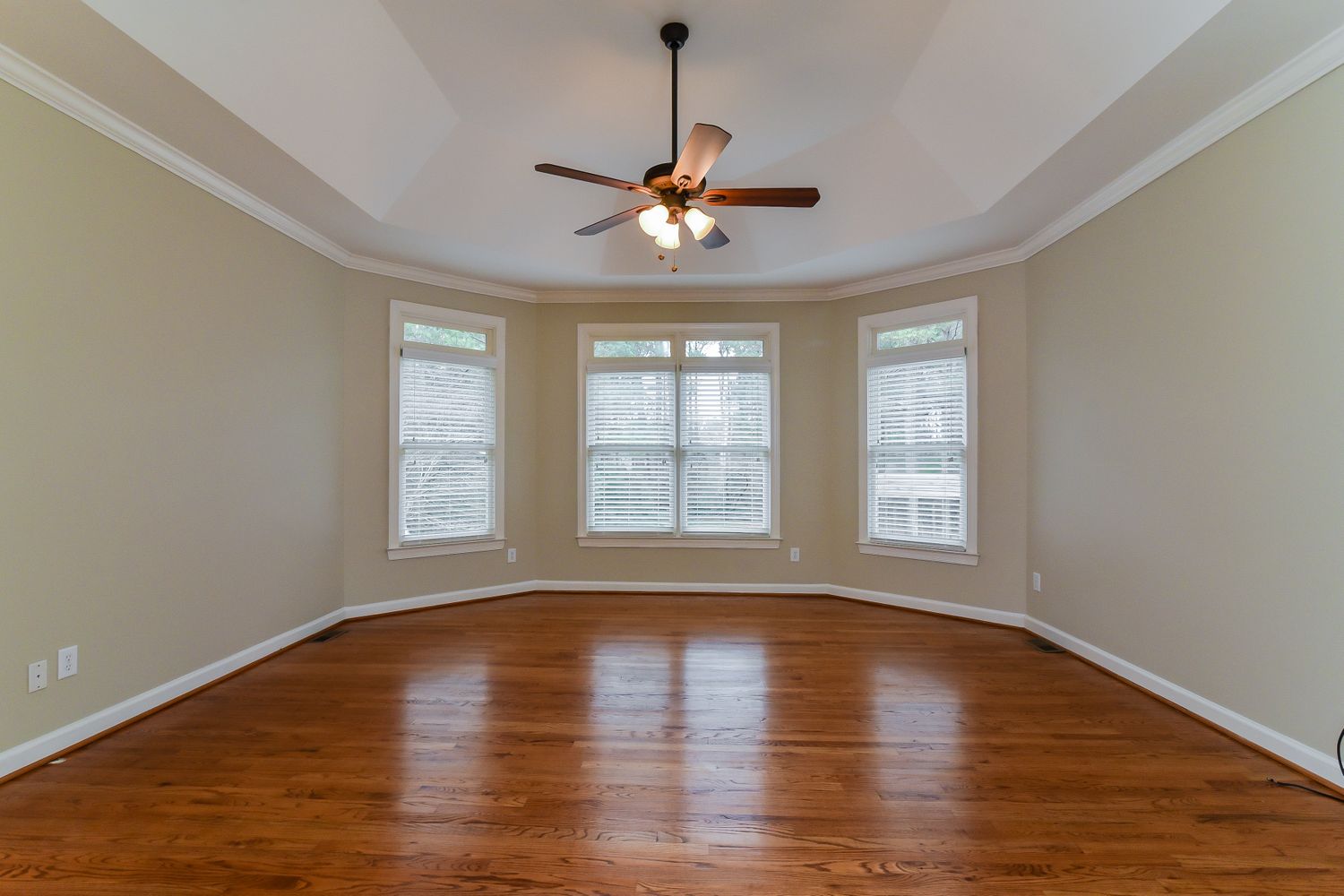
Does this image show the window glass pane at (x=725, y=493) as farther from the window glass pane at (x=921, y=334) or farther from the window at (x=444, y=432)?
the window at (x=444, y=432)

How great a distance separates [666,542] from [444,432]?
2137 mm

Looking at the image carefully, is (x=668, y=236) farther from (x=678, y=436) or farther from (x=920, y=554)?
(x=920, y=554)

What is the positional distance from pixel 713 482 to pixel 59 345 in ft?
13.8

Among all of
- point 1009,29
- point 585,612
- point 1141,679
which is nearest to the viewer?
point 1009,29

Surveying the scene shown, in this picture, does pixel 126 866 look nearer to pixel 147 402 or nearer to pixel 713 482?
pixel 147 402

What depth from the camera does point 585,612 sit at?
15.7ft

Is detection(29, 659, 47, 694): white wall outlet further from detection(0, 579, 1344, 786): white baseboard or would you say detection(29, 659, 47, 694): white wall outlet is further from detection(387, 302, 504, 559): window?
detection(387, 302, 504, 559): window

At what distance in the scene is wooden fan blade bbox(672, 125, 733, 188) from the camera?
241cm

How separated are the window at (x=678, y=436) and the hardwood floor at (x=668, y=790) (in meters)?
1.90

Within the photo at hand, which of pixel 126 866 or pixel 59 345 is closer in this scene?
pixel 126 866

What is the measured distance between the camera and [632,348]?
18.1ft


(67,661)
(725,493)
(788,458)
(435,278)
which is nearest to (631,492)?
(725,493)

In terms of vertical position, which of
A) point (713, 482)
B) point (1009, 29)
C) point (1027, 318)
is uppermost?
point (1009, 29)

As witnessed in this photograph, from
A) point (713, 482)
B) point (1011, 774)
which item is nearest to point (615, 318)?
point (713, 482)
